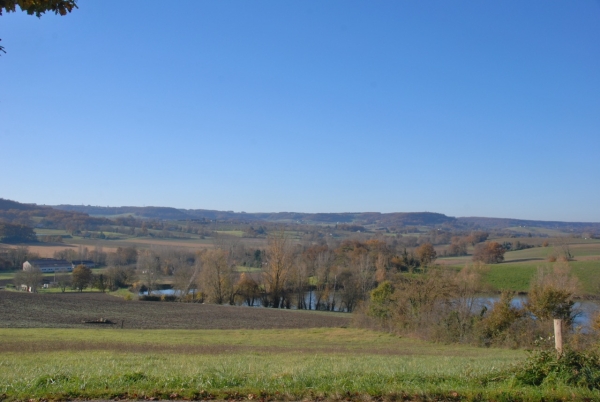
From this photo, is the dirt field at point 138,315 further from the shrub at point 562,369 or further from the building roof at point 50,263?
the shrub at point 562,369

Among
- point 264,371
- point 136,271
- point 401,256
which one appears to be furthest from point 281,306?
point 264,371

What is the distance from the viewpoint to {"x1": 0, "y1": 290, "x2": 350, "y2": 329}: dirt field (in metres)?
41.9

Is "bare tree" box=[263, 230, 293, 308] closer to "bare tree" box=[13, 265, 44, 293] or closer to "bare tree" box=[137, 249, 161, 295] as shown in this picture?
"bare tree" box=[137, 249, 161, 295]

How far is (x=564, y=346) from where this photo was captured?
8.86m

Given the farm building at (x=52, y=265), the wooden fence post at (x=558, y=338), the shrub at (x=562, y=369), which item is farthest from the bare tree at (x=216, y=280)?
the shrub at (x=562, y=369)

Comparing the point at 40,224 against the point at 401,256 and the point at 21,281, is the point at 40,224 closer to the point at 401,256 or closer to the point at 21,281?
the point at 21,281

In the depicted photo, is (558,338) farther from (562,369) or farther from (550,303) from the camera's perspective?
(550,303)

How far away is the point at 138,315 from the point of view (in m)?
48.6

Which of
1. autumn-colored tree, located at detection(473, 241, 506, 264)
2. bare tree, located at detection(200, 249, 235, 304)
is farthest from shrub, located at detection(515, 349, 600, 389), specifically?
autumn-colored tree, located at detection(473, 241, 506, 264)

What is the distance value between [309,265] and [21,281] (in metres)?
43.0

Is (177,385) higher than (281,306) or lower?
higher

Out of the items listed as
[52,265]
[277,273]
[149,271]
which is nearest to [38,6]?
[277,273]

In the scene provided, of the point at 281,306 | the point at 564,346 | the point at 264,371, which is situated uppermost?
the point at 564,346

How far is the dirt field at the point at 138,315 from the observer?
41875 mm
